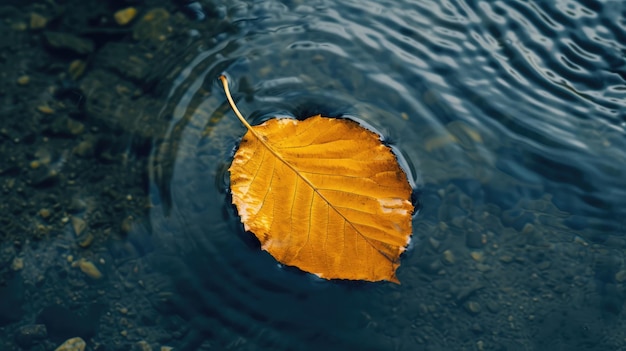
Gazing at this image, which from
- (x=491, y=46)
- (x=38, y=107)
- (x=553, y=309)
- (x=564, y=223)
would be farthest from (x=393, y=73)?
(x=38, y=107)

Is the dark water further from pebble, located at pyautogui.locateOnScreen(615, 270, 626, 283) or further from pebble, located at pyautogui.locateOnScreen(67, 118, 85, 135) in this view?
pebble, located at pyautogui.locateOnScreen(67, 118, 85, 135)

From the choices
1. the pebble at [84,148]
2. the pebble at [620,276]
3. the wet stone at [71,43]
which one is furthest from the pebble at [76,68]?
the pebble at [620,276]

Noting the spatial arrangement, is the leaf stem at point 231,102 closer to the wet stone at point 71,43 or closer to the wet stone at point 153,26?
the wet stone at point 153,26

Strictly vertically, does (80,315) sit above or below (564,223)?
below

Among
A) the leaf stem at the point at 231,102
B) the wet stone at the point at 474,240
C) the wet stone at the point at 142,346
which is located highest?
the leaf stem at the point at 231,102

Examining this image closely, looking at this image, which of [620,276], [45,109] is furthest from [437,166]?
[45,109]

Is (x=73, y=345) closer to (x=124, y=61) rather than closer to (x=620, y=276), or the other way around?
(x=124, y=61)

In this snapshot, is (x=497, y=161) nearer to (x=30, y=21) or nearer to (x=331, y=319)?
(x=331, y=319)
